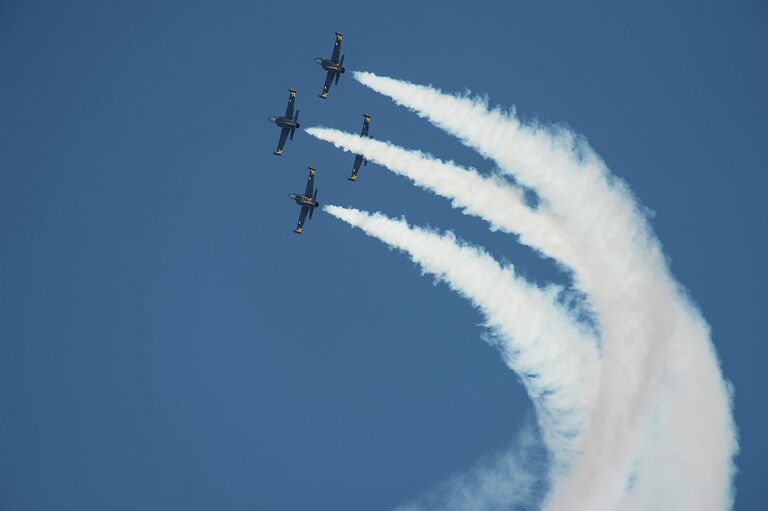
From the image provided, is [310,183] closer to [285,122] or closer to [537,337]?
[285,122]

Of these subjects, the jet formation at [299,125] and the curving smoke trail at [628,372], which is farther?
the jet formation at [299,125]

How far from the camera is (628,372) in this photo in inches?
2272

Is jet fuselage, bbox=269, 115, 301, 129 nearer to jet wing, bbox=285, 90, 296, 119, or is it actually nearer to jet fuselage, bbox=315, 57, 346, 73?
jet wing, bbox=285, 90, 296, 119

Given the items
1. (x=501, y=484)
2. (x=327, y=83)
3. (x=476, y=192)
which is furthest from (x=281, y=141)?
(x=501, y=484)

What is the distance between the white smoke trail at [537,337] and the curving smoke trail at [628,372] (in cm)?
12

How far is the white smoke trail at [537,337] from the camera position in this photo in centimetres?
5778

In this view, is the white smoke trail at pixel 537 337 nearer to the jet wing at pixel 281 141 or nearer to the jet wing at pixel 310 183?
the jet wing at pixel 310 183

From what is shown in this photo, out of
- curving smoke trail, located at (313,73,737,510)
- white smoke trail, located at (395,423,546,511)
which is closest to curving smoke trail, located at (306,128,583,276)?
curving smoke trail, located at (313,73,737,510)

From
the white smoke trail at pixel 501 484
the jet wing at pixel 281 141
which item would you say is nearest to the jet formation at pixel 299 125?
the jet wing at pixel 281 141

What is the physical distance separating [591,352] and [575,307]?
2333 millimetres

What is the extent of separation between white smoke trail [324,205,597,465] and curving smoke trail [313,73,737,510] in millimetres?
118

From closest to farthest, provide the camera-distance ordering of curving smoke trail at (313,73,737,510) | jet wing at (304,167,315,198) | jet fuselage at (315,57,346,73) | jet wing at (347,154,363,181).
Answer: curving smoke trail at (313,73,737,510), jet fuselage at (315,57,346,73), jet wing at (304,167,315,198), jet wing at (347,154,363,181)

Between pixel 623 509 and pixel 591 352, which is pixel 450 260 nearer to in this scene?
pixel 591 352

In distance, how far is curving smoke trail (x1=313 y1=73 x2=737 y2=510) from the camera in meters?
57.6
